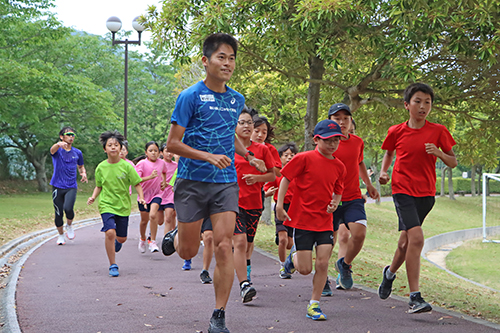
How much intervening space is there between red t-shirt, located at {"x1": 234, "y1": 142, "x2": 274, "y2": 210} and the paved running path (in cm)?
105

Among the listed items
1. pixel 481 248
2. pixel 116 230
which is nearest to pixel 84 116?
pixel 481 248

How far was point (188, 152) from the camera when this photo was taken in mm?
4586

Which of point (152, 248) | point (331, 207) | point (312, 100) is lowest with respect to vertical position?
point (152, 248)

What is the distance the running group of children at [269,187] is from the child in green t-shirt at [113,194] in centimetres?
2

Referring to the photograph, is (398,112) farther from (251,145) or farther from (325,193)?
(325,193)

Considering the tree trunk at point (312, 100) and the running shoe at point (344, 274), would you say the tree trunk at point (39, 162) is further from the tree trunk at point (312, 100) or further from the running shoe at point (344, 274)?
the running shoe at point (344, 274)

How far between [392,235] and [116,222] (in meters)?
20.5

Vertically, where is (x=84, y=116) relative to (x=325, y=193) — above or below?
above

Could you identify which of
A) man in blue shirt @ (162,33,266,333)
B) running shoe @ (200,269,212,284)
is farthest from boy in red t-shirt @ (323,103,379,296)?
man in blue shirt @ (162,33,266,333)

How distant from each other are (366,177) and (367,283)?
195cm

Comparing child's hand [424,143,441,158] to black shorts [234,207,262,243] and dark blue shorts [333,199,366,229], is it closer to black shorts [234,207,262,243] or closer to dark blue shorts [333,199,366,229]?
dark blue shorts [333,199,366,229]

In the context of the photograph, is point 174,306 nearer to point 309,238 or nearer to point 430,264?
point 309,238

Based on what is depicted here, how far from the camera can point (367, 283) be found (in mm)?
8109

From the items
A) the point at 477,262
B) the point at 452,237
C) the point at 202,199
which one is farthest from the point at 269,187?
the point at 452,237
